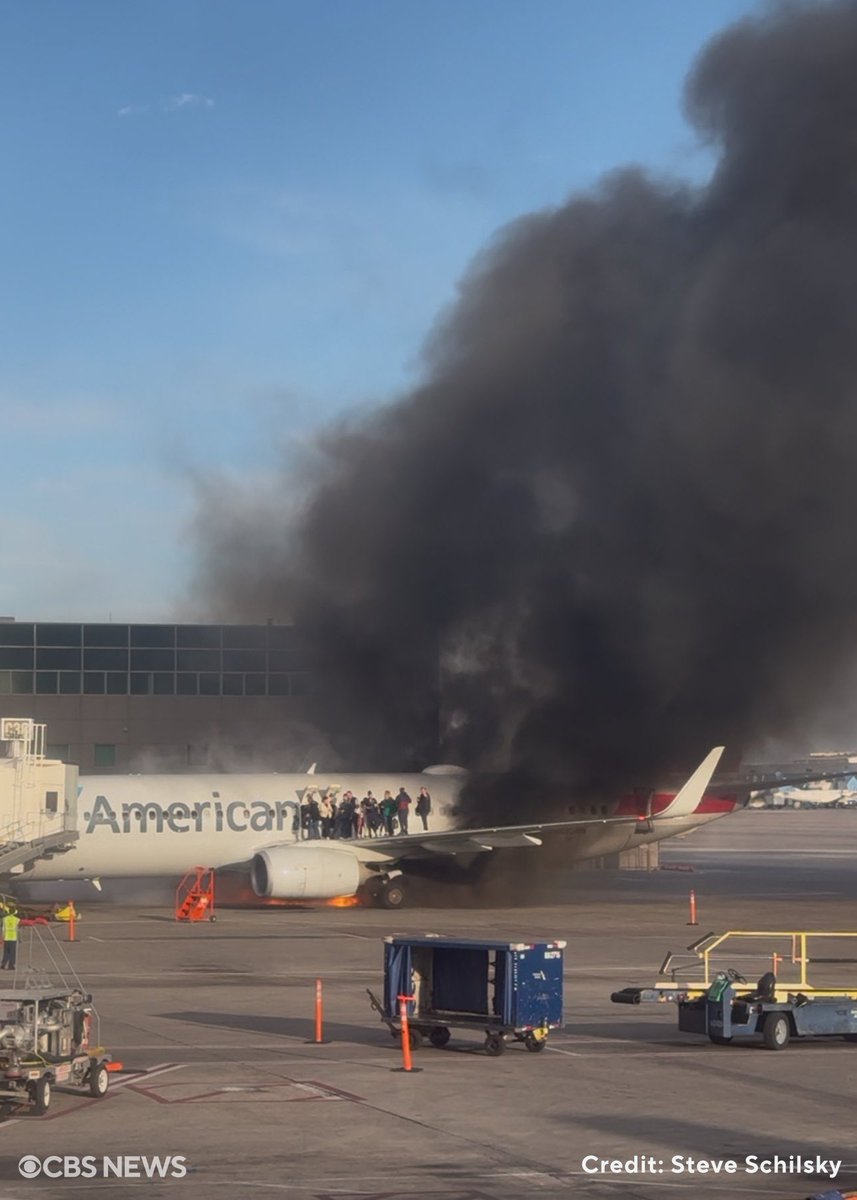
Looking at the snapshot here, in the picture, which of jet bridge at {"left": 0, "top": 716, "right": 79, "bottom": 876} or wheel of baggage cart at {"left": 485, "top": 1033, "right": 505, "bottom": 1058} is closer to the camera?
wheel of baggage cart at {"left": 485, "top": 1033, "right": 505, "bottom": 1058}

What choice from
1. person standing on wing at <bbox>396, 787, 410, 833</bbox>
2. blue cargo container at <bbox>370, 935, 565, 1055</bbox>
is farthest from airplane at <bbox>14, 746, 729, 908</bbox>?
blue cargo container at <bbox>370, 935, 565, 1055</bbox>

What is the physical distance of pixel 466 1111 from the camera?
1420 cm

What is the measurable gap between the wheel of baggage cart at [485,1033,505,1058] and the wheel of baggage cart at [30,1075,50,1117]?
5.47m

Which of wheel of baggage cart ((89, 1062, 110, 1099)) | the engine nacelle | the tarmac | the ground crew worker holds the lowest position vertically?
the tarmac

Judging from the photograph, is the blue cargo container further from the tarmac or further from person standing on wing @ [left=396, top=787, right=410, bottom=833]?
person standing on wing @ [left=396, top=787, right=410, bottom=833]

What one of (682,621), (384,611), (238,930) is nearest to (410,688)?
(384,611)

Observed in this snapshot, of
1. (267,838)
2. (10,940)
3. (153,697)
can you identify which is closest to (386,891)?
(267,838)

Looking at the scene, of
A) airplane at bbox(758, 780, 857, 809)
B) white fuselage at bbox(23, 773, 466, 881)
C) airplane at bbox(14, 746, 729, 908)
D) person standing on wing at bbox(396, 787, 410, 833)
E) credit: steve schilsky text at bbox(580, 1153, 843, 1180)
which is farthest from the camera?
airplane at bbox(758, 780, 857, 809)

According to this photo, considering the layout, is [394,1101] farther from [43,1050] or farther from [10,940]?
[10,940]

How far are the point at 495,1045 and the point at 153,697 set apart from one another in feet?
140

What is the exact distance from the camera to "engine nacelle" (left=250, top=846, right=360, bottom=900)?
3553 centimetres

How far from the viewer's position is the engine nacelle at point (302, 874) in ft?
117

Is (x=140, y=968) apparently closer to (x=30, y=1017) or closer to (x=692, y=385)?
(x=30, y=1017)

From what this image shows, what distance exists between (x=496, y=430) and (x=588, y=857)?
1772cm
